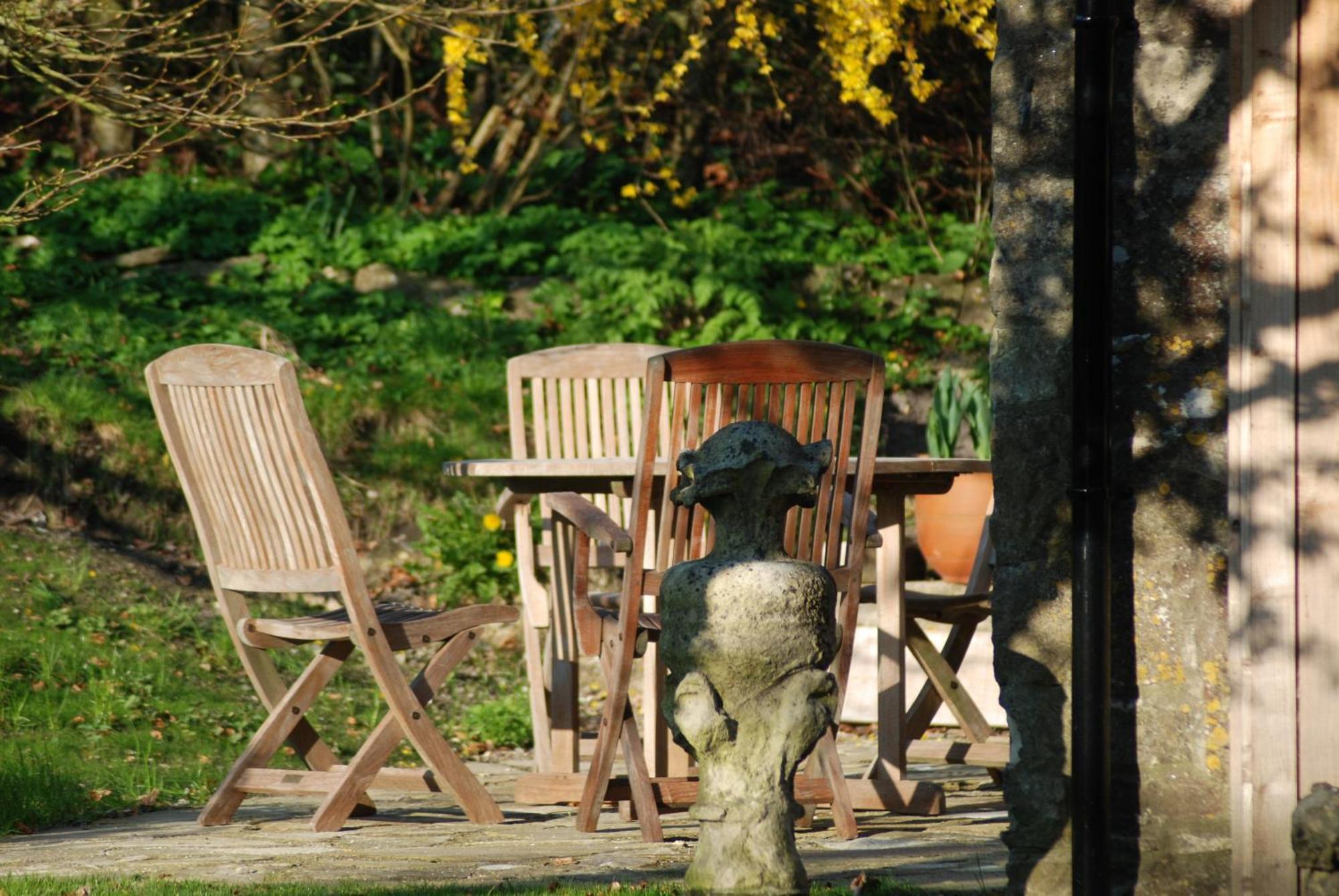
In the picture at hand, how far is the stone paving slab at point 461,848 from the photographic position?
352 cm

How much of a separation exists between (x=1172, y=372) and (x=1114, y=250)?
269 mm

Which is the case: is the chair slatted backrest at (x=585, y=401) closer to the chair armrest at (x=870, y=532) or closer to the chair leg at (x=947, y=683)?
the chair armrest at (x=870, y=532)

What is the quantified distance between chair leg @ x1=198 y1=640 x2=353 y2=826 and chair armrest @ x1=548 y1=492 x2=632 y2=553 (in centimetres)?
72

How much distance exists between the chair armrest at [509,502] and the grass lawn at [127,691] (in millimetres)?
1327

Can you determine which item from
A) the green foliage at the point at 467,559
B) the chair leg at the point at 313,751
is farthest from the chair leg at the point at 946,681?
the green foliage at the point at 467,559

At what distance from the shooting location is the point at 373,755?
14.2 feet

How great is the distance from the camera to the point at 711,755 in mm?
2557

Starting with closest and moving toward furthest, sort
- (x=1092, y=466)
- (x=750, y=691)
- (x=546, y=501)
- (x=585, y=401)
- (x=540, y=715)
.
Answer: (x=750, y=691) < (x=1092, y=466) < (x=546, y=501) < (x=540, y=715) < (x=585, y=401)

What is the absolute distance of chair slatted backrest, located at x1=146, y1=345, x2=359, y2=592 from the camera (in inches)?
167

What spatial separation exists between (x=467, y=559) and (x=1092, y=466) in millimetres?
5292

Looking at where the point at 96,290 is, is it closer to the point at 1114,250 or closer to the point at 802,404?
the point at 802,404

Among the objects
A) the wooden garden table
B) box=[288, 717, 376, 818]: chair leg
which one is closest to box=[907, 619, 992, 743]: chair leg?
the wooden garden table

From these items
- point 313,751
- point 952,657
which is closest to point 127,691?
point 313,751

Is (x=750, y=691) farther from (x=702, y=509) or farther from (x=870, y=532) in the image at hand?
(x=870, y=532)
